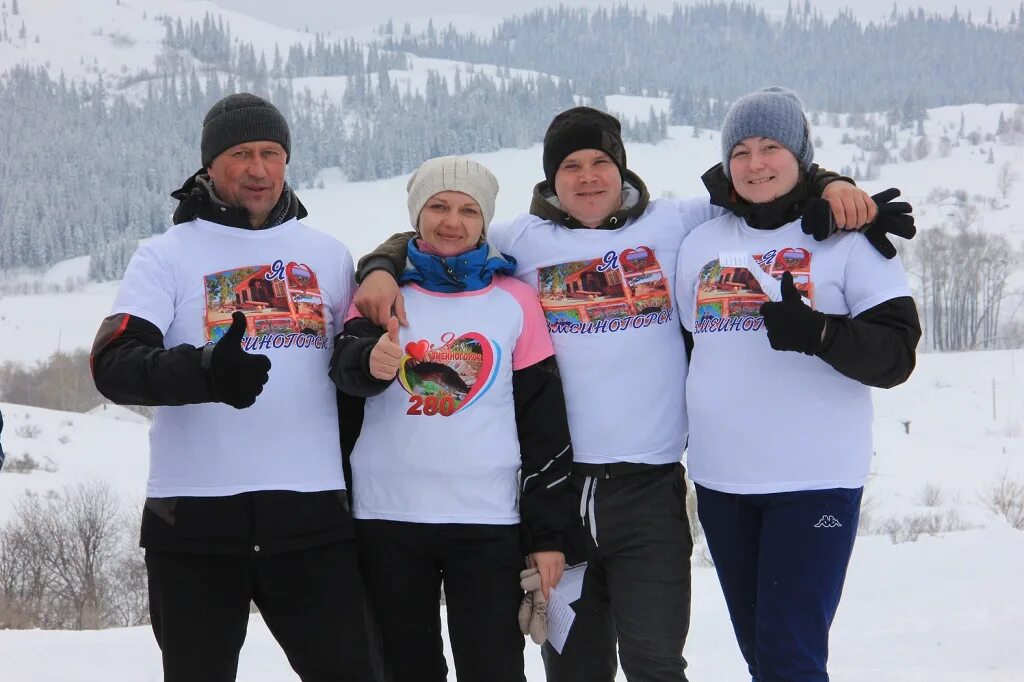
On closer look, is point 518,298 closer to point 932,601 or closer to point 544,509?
point 544,509

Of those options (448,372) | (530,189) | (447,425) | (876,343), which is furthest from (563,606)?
(530,189)

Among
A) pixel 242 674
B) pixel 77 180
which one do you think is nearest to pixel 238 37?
pixel 77 180

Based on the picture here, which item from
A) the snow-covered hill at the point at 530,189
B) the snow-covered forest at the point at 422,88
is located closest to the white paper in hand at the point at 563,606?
the snow-covered hill at the point at 530,189

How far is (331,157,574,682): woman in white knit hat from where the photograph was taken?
7.59 ft

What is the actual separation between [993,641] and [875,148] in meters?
115

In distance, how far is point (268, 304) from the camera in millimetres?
2311

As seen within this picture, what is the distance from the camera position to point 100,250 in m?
81.2

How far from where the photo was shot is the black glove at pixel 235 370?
1995 millimetres

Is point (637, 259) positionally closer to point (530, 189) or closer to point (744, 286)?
point (744, 286)

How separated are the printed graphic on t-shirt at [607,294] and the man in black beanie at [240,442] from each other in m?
0.63

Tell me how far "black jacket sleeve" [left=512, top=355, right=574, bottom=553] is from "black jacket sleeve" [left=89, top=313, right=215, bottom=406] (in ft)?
2.56

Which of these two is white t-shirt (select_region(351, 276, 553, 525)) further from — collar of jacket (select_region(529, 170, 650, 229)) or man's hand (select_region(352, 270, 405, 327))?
collar of jacket (select_region(529, 170, 650, 229))

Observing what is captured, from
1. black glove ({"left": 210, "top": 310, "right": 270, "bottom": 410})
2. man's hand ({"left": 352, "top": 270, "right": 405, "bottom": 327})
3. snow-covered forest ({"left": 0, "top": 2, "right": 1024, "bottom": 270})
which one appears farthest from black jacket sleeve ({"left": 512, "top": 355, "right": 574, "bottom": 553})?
snow-covered forest ({"left": 0, "top": 2, "right": 1024, "bottom": 270})

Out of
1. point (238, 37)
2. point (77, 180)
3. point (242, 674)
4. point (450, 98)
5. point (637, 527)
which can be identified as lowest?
point (242, 674)
